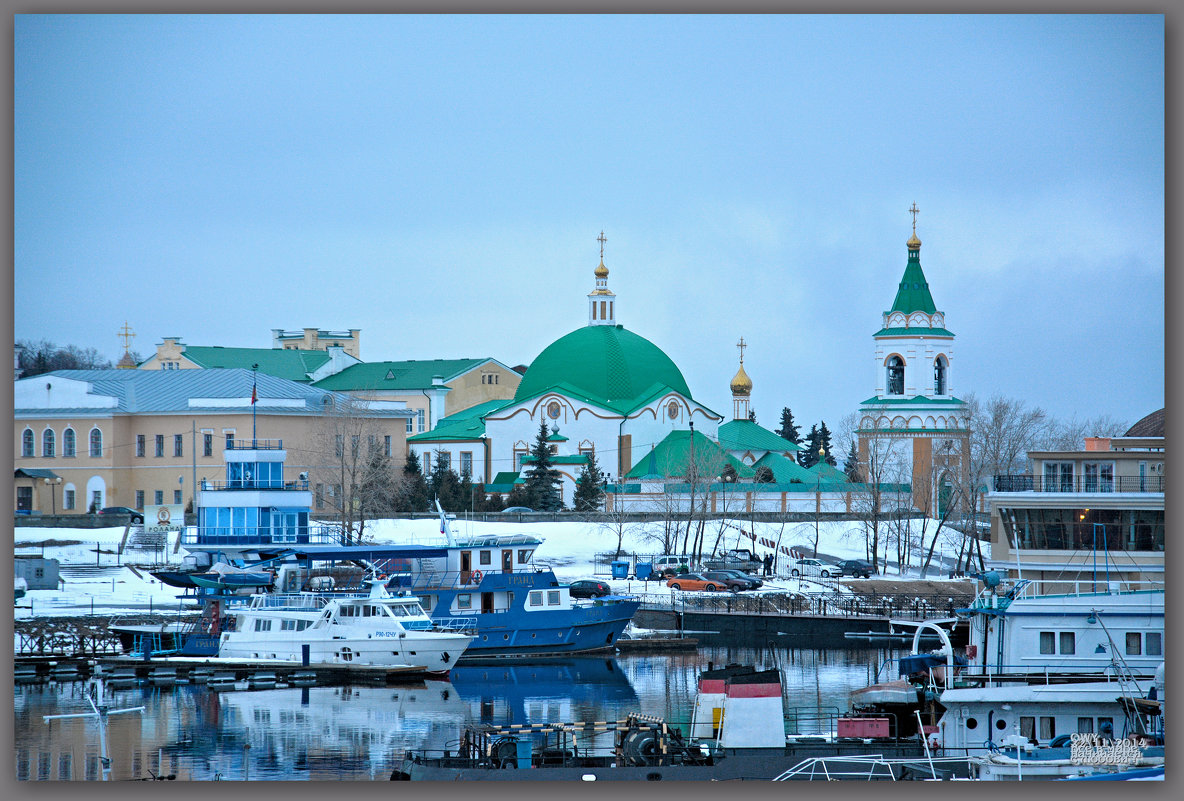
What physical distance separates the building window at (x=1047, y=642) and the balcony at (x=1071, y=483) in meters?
2.27

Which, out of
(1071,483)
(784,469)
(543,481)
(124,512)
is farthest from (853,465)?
(1071,483)

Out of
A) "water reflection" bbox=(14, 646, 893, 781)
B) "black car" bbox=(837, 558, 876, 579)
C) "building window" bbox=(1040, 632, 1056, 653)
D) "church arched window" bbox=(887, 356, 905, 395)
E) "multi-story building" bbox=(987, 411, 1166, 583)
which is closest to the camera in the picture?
"building window" bbox=(1040, 632, 1056, 653)

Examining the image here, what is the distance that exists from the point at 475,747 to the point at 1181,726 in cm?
792

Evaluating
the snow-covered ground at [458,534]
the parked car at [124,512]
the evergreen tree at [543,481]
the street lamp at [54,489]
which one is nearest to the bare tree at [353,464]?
the snow-covered ground at [458,534]

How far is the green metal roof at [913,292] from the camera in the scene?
6475cm

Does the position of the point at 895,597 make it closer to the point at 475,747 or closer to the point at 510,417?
the point at 475,747

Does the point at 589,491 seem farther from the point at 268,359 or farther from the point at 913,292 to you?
the point at 268,359

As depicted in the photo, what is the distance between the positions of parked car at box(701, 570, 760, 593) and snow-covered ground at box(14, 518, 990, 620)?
52cm

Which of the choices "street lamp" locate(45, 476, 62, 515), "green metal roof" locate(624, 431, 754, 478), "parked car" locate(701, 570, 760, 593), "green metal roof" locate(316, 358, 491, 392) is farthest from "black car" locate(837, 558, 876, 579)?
"green metal roof" locate(316, 358, 491, 392)

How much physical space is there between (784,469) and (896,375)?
20.9ft

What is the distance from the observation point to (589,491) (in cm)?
5766

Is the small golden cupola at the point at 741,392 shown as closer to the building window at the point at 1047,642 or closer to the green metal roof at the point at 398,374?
the green metal roof at the point at 398,374

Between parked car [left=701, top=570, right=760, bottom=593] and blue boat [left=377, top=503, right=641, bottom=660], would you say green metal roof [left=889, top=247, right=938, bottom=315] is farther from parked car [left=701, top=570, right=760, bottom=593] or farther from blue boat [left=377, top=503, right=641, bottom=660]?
blue boat [left=377, top=503, right=641, bottom=660]

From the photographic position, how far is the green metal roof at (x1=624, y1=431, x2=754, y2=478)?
2307 inches
